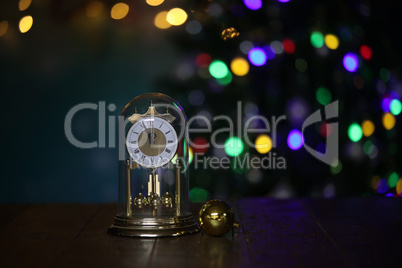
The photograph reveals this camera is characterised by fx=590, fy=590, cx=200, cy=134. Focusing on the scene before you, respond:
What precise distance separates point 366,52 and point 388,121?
43 cm

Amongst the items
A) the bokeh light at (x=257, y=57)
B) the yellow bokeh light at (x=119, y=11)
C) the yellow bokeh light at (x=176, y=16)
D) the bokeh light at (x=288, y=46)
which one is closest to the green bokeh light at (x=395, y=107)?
the bokeh light at (x=288, y=46)

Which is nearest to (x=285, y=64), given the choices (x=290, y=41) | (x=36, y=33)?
(x=290, y=41)

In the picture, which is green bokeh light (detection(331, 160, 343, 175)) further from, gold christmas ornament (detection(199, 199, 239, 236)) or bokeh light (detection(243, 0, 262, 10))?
gold christmas ornament (detection(199, 199, 239, 236))

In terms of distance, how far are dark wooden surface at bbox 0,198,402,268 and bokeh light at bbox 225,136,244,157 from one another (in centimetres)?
73

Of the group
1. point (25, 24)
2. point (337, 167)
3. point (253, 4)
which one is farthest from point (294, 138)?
point (25, 24)

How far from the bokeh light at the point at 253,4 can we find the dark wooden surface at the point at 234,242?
129cm

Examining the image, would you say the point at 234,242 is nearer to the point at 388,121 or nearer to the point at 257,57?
the point at 257,57

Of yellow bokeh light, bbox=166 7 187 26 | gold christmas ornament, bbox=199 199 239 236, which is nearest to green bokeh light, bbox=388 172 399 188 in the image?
yellow bokeh light, bbox=166 7 187 26

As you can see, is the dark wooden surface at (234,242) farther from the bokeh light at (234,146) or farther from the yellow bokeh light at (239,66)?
the yellow bokeh light at (239,66)

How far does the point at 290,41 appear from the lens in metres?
3.46

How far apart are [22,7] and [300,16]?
5.32ft

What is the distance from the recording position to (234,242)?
1957 millimetres

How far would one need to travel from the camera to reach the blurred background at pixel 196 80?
342 centimetres

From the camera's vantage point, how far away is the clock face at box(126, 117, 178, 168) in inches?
80.4
